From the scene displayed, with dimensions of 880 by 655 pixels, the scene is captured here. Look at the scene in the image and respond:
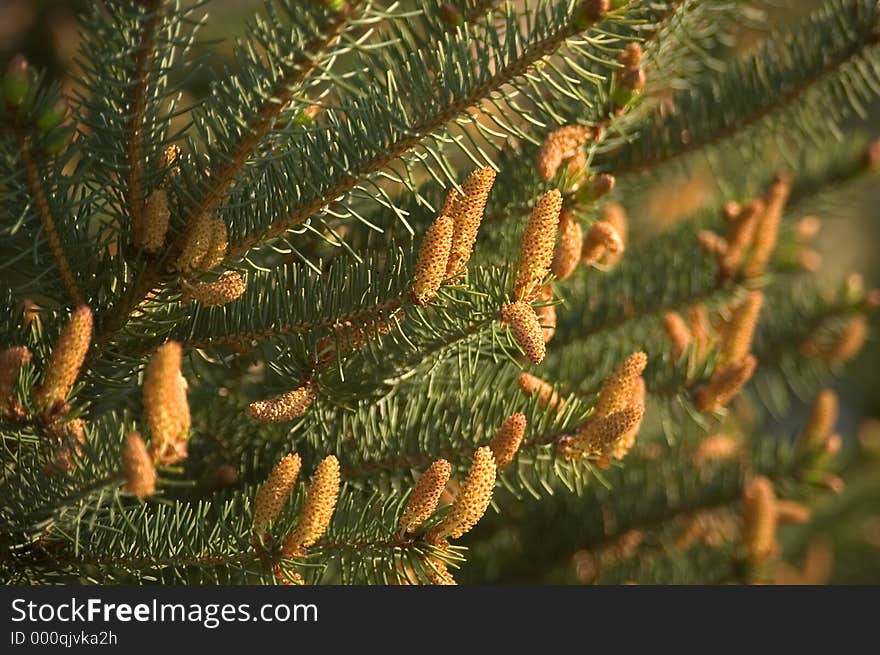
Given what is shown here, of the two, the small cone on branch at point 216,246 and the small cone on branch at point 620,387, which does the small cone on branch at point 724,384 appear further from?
the small cone on branch at point 216,246

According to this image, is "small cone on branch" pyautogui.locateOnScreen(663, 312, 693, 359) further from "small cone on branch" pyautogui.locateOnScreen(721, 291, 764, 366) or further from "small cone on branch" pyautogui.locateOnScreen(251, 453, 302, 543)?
"small cone on branch" pyautogui.locateOnScreen(251, 453, 302, 543)

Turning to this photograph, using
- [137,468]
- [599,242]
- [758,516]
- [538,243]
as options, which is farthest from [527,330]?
[758,516]

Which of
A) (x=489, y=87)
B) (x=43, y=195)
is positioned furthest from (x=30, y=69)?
(x=489, y=87)

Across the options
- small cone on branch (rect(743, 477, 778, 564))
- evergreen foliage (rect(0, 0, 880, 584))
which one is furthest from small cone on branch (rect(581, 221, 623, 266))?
small cone on branch (rect(743, 477, 778, 564))

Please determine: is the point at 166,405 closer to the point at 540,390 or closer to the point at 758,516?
the point at 540,390

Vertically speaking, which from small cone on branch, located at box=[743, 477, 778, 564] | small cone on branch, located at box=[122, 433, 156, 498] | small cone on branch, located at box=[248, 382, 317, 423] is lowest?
small cone on branch, located at box=[743, 477, 778, 564]

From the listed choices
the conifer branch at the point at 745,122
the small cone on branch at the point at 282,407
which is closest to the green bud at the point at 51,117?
the small cone on branch at the point at 282,407

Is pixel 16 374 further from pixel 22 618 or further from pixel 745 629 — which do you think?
pixel 745 629
